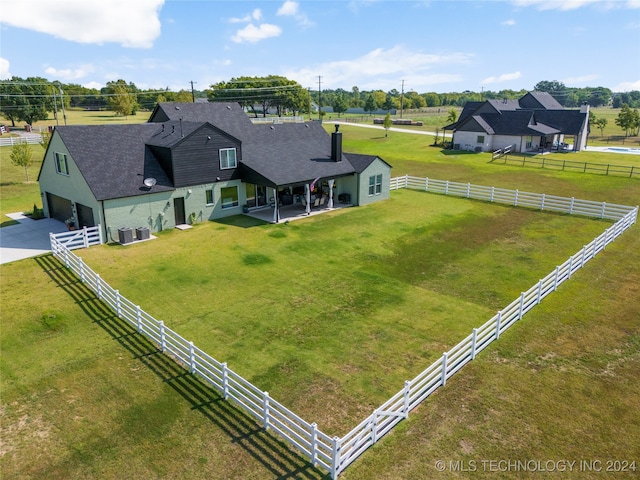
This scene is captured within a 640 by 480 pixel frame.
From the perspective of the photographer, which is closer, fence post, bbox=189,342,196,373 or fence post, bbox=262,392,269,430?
fence post, bbox=262,392,269,430

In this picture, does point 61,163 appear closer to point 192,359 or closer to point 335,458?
point 192,359

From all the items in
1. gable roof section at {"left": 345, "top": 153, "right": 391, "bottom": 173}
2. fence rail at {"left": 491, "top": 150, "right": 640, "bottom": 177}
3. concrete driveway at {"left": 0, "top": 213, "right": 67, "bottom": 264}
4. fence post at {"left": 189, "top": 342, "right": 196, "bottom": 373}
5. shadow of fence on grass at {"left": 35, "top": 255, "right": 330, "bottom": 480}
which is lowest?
shadow of fence on grass at {"left": 35, "top": 255, "right": 330, "bottom": 480}

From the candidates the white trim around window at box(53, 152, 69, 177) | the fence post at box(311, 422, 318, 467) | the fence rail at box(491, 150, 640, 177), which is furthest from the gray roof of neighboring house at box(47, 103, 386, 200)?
the fence rail at box(491, 150, 640, 177)

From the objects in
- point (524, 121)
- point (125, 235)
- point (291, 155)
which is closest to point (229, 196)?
point (291, 155)

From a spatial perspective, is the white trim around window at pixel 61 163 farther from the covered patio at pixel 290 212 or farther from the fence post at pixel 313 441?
the fence post at pixel 313 441

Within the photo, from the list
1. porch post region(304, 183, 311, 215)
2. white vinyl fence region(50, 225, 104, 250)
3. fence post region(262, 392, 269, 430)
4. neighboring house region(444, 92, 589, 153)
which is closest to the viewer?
fence post region(262, 392, 269, 430)

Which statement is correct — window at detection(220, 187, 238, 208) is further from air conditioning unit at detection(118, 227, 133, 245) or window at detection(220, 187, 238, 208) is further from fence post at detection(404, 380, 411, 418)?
fence post at detection(404, 380, 411, 418)
